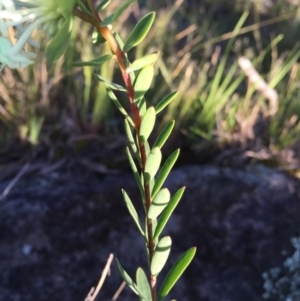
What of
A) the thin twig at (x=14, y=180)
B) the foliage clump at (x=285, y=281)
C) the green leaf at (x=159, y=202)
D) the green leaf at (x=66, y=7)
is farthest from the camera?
the thin twig at (x=14, y=180)

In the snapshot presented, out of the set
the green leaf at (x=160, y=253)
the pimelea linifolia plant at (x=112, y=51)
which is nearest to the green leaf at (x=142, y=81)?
the pimelea linifolia plant at (x=112, y=51)

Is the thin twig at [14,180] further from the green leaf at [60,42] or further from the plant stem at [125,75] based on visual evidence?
the green leaf at [60,42]

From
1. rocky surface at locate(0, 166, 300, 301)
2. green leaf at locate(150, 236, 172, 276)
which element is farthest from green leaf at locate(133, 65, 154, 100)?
rocky surface at locate(0, 166, 300, 301)

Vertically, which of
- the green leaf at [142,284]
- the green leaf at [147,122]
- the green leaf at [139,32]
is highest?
the green leaf at [139,32]

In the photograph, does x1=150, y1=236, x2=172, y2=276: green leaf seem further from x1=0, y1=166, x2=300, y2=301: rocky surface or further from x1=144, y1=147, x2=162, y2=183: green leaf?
x1=0, y1=166, x2=300, y2=301: rocky surface

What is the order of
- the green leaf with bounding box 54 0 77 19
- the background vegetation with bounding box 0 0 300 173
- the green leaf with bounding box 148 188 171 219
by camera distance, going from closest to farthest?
1. the green leaf with bounding box 54 0 77 19
2. the green leaf with bounding box 148 188 171 219
3. the background vegetation with bounding box 0 0 300 173

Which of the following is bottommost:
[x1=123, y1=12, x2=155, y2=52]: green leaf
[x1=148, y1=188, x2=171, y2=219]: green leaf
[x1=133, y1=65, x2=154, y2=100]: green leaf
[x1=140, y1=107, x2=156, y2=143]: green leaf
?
[x1=148, y1=188, x2=171, y2=219]: green leaf

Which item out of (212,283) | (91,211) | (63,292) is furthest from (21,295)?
(212,283)
